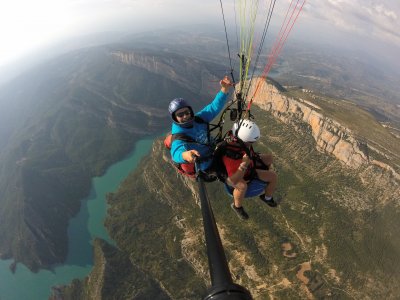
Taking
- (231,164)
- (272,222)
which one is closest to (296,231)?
(272,222)

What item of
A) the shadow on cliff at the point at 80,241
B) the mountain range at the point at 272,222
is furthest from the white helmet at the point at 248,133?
the shadow on cliff at the point at 80,241

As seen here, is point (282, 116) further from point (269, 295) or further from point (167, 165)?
point (269, 295)

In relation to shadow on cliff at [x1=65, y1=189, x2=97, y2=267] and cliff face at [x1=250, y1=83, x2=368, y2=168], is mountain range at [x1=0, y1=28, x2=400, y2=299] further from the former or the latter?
shadow on cliff at [x1=65, y1=189, x2=97, y2=267]

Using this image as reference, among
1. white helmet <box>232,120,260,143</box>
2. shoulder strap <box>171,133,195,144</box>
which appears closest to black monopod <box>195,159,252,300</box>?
shoulder strap <box>171,133,195,144</box>

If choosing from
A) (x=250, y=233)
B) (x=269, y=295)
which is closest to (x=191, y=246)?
(x=250, y=233)

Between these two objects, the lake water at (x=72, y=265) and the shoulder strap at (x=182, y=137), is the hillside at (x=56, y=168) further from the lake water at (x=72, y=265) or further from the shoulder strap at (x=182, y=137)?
the shoulder strap at (x=182, y=137)

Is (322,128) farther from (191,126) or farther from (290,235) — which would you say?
(191,126)

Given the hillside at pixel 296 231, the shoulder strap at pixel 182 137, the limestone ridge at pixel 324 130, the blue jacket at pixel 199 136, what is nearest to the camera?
the blue jacket at pixel 199 136
